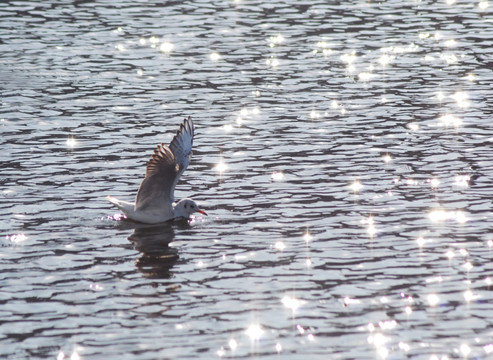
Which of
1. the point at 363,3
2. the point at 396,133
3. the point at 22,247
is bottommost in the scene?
the point at 363,3

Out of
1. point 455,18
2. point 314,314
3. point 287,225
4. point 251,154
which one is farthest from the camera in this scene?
point 455,18

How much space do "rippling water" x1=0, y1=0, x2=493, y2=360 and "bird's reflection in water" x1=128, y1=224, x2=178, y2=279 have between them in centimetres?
7

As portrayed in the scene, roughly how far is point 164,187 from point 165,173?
0.34 metres

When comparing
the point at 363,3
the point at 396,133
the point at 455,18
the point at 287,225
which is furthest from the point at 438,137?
the point at 363,3

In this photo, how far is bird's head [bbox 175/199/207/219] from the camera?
22500 millimetres

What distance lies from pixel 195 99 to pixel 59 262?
1573 centimetres

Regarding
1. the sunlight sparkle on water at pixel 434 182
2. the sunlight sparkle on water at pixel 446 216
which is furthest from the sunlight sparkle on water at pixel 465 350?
the sunlight sparkle on water at pixel 434 182

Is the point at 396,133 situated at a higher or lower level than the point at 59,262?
lower

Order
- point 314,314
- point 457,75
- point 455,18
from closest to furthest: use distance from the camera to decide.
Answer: point 314,314 → point 457,75 → point 455,18

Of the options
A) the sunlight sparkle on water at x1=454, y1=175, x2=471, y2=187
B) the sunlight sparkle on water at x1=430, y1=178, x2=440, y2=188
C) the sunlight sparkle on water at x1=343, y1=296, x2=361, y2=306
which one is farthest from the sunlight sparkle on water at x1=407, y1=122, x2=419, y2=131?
the sunlight sparkle on water at x1=343, y1=296, x2=361, y2=306

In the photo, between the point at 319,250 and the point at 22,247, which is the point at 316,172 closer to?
the point at 319,250

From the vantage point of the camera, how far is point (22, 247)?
2045 centimetres

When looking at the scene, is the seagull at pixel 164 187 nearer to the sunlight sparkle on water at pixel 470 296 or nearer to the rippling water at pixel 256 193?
the rippling water at pixel 256 193

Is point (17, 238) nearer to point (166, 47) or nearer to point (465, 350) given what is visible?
point (465, 350)
